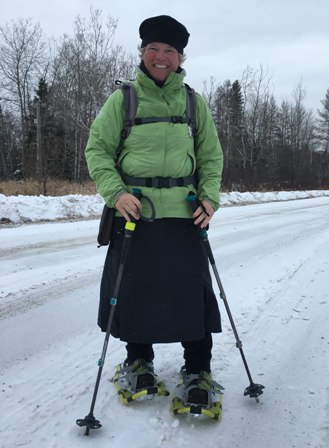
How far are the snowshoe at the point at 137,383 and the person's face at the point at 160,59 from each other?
172 cm

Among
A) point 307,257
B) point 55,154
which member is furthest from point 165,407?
point 55,154

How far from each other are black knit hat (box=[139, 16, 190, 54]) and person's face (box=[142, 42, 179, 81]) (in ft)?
0.09

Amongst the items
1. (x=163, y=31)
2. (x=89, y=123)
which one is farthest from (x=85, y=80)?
(x=163, y=31)

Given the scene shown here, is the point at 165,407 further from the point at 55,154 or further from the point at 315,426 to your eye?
the point at 55,154

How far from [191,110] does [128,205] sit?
71cm

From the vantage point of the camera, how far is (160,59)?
2.42 m

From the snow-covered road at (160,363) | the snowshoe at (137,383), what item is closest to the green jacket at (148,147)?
the snowshoe at (137,383)

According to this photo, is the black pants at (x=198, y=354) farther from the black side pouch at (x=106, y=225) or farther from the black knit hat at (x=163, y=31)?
the black knit hat at (x=163, y=31)

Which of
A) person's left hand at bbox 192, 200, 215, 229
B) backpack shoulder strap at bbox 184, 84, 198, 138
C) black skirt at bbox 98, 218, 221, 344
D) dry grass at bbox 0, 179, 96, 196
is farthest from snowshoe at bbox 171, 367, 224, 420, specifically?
dry grass at bbox 0, 179, 96, 196

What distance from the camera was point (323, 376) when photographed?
2.85 m

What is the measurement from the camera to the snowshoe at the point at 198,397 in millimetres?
2363

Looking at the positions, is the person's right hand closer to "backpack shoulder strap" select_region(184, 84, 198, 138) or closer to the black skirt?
the black skirt

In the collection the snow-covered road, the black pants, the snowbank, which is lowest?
the snow-covered road

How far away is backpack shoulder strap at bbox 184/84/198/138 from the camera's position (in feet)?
8.30
